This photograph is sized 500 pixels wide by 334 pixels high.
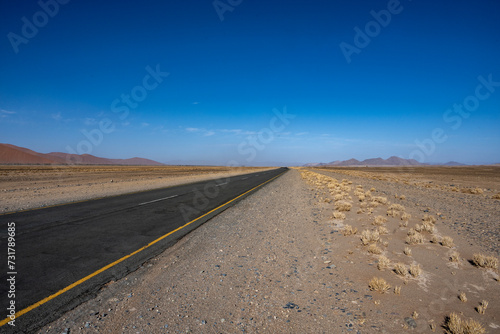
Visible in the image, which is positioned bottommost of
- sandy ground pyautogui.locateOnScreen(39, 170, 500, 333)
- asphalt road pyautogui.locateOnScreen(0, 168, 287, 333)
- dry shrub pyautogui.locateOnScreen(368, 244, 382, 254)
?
sandy ground pyautogui.locateOnScreen(39, 170, 500, 333)

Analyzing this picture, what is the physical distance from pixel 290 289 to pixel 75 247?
523cm

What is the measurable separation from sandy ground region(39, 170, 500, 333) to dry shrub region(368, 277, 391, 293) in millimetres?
71

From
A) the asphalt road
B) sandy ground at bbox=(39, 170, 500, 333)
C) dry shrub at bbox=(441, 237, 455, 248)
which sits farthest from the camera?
dry shrub at bbox=(441, 237, 455, 248)

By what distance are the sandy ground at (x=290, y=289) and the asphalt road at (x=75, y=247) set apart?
423 millimetres

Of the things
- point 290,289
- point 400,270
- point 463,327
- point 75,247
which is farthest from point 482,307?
point 75,247

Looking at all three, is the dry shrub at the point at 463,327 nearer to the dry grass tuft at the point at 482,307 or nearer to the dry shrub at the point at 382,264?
the dry grass tuft at the point at 482,307

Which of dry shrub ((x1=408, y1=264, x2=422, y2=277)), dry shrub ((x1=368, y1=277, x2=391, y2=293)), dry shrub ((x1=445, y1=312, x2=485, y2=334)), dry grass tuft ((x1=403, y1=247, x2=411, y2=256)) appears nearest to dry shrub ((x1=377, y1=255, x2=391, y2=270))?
dry shrub ((x1=408, y1=264, x2=422, y2=277))

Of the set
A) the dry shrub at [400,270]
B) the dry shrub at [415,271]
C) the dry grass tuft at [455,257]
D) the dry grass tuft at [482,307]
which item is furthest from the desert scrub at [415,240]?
Result: the dry grass tuft at [482,307]

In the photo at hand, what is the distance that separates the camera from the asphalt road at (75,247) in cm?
369

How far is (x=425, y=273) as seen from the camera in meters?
5.04

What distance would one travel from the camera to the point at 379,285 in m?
4.32

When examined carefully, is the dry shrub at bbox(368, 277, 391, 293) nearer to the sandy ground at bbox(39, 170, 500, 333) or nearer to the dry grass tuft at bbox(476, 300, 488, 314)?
the sandy ground at bbox(39, 170, 500, 333)

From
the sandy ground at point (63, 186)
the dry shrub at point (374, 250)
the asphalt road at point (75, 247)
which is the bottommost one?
the dry shrub at point (374, 250)

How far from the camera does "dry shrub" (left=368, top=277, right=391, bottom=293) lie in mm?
4281
